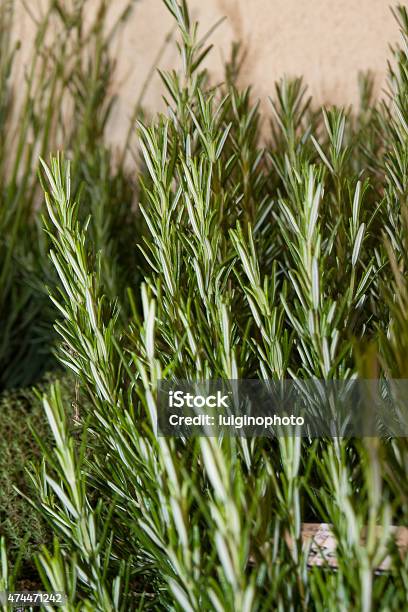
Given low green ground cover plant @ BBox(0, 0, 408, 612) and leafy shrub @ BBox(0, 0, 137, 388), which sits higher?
leafy shrub @ BBox(0, 0, 137, 388)

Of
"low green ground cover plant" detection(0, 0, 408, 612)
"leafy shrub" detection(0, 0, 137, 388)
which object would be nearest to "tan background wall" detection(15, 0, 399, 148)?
"leafy shrub" detection(0, 0, 137, 388)

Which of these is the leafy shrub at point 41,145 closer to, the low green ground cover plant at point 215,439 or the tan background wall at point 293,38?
the tan background wall at point 293,38

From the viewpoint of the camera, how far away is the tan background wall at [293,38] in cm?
67

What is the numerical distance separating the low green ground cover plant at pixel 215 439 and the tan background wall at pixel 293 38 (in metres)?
0.19

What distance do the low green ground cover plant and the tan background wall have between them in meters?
0.19

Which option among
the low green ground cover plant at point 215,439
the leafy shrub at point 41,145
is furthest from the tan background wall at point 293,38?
the low green ground cover plant at point 215,439

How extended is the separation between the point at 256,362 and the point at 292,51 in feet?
1.45

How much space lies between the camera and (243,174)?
551mm

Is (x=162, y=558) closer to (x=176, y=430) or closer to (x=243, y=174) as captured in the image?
(x=176, y=430)

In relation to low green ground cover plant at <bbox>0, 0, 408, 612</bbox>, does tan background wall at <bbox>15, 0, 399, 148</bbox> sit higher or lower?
higher

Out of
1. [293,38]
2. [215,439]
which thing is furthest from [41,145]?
[215,439]

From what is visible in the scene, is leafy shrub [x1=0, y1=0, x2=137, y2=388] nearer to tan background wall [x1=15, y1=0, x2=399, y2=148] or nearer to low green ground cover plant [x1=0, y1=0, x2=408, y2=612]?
tan background wall [x1=15, y1=0, x2=399, y2=148]

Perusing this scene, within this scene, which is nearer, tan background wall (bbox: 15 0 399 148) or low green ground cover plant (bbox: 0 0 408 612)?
low green ground cover plant (bbox: 0 0 408 612)

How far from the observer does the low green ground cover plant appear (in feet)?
0.97
